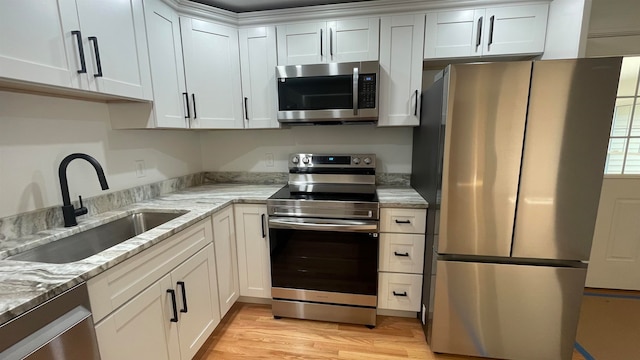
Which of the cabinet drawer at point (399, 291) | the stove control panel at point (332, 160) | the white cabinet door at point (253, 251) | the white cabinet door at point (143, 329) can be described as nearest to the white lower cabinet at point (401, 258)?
the cabinet drawer at point (399, 291)

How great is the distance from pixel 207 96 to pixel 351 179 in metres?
1.32

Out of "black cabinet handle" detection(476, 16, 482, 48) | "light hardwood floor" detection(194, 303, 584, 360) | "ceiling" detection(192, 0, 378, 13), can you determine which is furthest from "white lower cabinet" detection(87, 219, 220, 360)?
"black cabinet handle" detection(476, 16, 482, 48)

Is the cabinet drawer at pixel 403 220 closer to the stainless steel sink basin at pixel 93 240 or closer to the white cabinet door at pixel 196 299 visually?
the white cabinet door at pixel 196 299

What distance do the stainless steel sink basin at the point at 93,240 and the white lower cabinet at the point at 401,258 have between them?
1.34m

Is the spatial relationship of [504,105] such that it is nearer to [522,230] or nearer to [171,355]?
[522,230]

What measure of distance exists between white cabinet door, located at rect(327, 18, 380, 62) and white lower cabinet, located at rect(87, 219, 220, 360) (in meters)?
1.50

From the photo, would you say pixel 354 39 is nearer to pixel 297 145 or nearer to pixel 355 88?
pixel 355 88

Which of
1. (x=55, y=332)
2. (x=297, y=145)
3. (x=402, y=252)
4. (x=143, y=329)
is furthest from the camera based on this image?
(x=297, y=145)

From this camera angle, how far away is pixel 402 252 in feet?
5.86

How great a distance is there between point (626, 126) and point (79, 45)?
3.52 metres

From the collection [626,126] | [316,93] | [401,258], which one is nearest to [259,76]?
[316,93]

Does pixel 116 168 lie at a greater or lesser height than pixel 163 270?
greater

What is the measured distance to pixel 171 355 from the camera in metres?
1.30

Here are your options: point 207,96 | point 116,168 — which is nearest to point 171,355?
point 116,168
